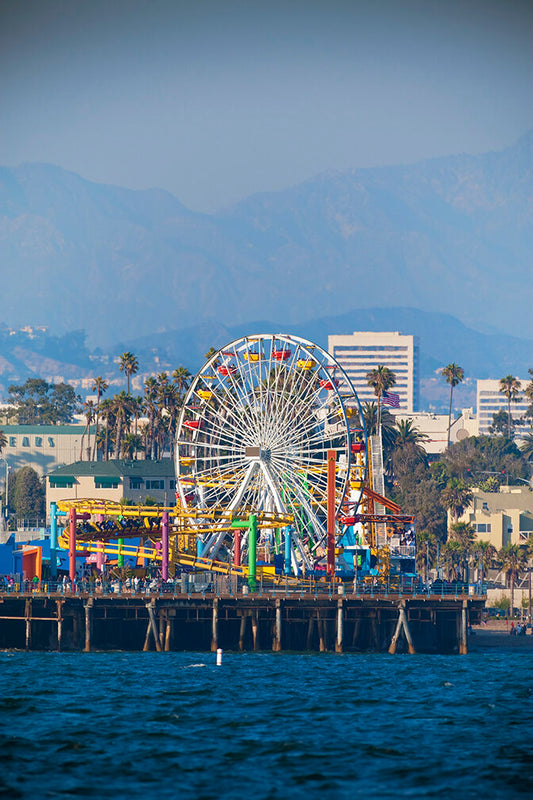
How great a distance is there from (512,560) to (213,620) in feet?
188

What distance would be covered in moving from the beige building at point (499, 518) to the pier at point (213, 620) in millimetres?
61671

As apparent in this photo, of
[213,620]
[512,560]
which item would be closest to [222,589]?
[213,620]

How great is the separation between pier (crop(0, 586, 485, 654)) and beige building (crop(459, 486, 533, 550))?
6167cm

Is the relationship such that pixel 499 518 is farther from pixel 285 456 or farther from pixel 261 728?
pixel 261 728

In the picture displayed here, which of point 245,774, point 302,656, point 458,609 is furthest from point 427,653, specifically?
point 245,774

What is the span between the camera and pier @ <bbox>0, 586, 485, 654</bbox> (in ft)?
370

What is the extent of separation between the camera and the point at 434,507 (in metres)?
195

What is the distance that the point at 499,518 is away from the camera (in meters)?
177

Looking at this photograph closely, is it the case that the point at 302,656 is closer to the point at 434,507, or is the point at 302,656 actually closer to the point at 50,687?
the point at 50,687

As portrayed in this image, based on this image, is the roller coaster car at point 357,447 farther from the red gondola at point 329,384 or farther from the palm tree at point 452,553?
the palm tree at point 452,553

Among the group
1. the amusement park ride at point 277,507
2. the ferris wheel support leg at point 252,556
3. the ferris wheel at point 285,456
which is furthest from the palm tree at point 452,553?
the ferris wheel support leg at point 252,556

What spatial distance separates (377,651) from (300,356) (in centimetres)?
3382

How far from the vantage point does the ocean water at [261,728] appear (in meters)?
62.3

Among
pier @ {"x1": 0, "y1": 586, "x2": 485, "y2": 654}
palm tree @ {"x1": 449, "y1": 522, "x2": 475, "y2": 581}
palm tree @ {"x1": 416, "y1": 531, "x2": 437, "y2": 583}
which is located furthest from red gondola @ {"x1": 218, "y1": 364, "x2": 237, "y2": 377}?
palm tree @ {"x1": 449, "y1": 522, "x2": 475, "y2": 581}
